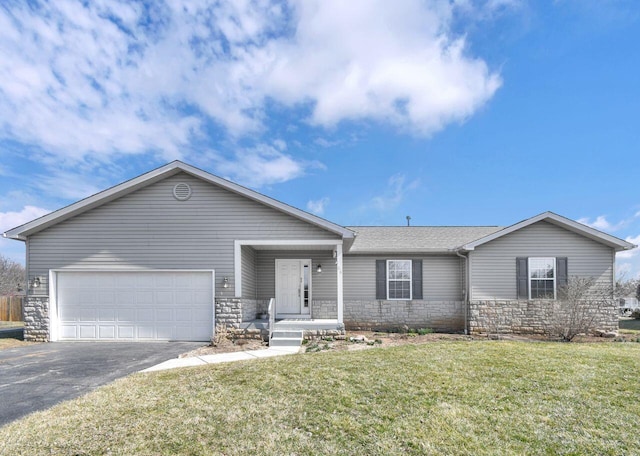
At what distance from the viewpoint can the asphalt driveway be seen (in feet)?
19.0

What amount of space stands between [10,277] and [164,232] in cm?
3503

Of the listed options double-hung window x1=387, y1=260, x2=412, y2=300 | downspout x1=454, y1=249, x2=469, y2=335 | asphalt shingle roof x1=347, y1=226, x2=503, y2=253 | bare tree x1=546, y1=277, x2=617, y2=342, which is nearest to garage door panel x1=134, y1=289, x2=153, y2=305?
asphalt shingle roof x1=347, y1=226, x2=503, y2=253

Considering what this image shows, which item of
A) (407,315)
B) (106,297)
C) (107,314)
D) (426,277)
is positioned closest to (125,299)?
(106,297)

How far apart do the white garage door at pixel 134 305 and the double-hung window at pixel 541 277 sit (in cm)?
1095

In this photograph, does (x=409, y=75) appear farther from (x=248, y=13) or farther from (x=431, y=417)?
(x=431, y=417)

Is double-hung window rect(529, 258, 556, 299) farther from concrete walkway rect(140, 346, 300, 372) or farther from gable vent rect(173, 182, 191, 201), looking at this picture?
gable vent rect(173, 182, 191, 201)

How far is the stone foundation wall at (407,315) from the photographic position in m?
14.4

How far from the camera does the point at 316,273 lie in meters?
14.1

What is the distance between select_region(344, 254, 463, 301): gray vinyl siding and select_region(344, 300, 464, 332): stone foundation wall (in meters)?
0.30

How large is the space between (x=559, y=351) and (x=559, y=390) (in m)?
3.61

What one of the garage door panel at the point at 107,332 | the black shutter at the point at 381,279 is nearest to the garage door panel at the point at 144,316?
the garage door panel at the point at 107,332

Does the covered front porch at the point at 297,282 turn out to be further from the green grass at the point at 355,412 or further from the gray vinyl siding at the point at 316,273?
the green grass at the point at 355,412

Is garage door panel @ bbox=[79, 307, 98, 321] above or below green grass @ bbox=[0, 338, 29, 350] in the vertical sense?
above

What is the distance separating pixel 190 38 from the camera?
11578 millimetres
